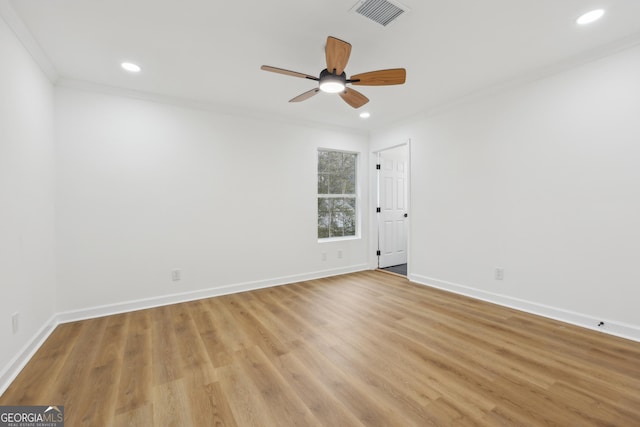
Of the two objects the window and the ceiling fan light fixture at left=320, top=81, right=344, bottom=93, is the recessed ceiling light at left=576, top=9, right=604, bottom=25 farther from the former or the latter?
the window

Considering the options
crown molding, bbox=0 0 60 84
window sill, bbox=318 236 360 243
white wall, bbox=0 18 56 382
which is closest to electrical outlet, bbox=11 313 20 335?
white wall, bbox=0 18 56 382

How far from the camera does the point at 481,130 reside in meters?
3.36

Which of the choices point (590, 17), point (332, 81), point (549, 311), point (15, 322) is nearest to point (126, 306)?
point (15, 322)

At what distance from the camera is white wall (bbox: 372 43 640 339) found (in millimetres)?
2387

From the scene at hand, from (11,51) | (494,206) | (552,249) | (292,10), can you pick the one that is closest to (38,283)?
(11,51)

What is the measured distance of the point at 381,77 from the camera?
7.32 feet

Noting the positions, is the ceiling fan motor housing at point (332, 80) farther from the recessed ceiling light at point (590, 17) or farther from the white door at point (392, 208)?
the white door at point (392, 208)

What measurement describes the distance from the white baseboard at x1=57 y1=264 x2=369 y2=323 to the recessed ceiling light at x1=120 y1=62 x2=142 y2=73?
254 centimetres

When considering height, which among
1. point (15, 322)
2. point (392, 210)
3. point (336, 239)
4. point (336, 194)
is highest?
point (336, 194)

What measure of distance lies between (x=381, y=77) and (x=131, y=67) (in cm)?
245

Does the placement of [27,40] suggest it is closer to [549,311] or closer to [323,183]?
[323,183]

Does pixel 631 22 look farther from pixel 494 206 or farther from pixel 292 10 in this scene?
pixel 292 10

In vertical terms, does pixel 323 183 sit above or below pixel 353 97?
below

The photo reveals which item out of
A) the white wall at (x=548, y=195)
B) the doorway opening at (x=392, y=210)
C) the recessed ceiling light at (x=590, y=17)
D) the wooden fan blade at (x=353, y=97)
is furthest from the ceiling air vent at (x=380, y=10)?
the doorway opening at (x=392, y=210)
